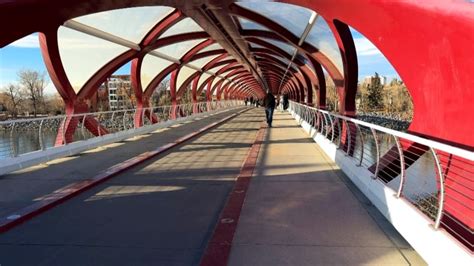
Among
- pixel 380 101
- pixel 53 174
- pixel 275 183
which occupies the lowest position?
pixel 380 101

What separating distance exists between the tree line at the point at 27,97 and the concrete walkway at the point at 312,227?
168 ft

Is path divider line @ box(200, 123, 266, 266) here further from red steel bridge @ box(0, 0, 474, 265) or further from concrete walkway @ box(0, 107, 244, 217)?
concrete walkway @ box(0, 107, 244, 217)

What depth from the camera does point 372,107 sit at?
9788cm

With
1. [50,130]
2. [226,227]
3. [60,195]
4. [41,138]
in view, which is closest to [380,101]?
[50,130]

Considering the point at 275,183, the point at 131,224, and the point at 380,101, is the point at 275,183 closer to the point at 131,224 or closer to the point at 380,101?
the point at 131,224

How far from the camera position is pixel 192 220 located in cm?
511

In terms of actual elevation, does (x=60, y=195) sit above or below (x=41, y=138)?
below

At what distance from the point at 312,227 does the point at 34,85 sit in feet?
191

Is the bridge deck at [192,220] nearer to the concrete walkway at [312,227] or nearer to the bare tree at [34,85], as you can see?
the concrete walkway at [312,227]

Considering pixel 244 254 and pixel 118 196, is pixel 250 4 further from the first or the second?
pixel 244 254

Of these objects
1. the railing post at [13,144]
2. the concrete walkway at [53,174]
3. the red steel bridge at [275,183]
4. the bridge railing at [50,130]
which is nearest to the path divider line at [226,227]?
the red steel bridge at [275,183]

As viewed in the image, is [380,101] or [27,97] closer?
[27,97]

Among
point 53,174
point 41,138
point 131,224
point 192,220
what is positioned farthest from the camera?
point 41,138

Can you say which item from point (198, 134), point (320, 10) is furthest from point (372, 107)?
point (320, 10)
